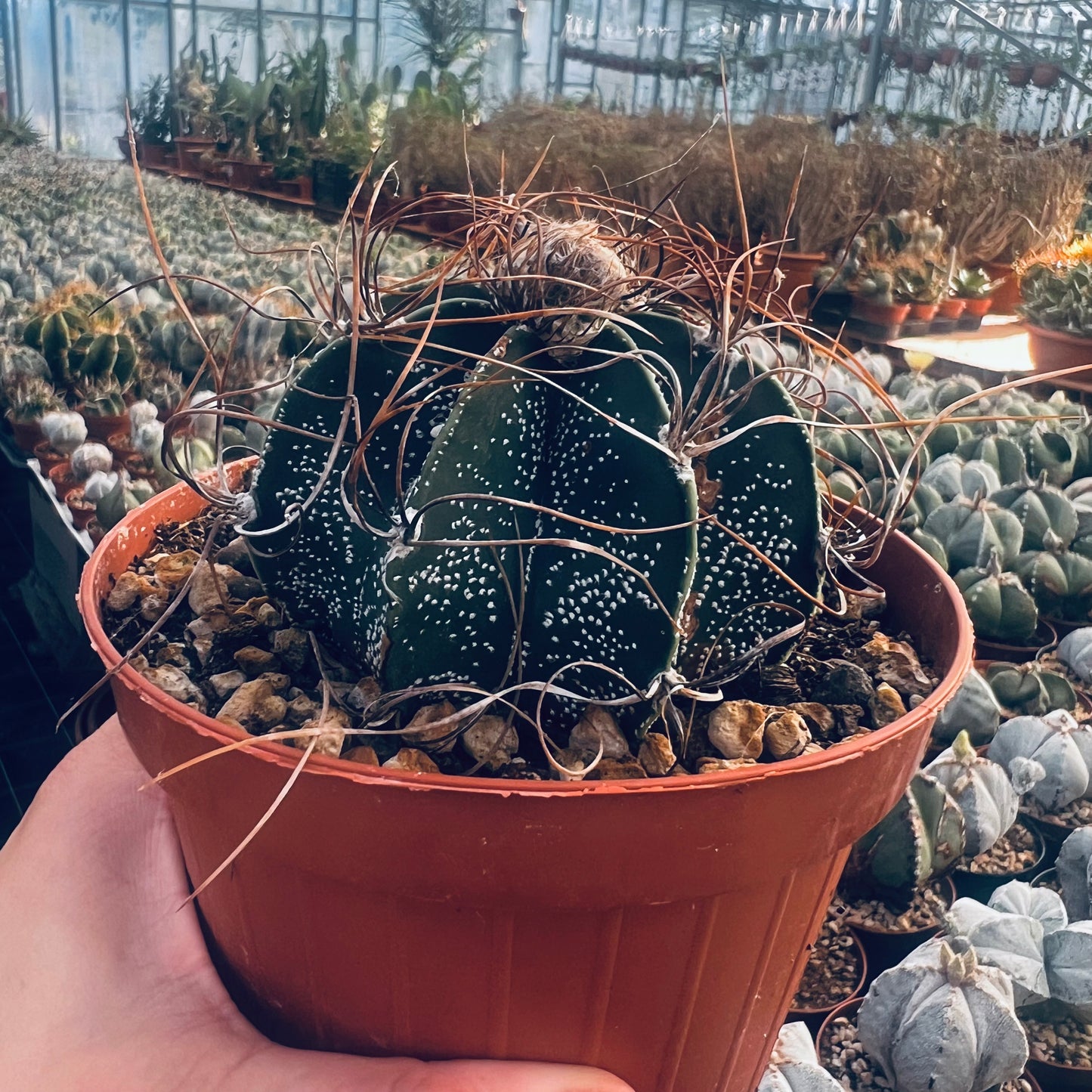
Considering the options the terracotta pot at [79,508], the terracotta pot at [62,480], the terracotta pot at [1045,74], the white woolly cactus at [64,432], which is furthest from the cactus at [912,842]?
the terracotta pot at [1045,74]

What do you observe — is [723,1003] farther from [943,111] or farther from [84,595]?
[943,111]

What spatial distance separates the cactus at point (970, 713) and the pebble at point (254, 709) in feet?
2.96

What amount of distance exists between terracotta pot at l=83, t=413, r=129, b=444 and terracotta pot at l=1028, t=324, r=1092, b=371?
8.04ft

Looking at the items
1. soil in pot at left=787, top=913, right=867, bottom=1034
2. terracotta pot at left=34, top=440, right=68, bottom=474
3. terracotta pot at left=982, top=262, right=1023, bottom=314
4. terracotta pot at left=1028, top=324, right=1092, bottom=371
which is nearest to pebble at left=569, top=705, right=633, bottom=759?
soil in pot at left=787, top=913, right=867, bottom=1034

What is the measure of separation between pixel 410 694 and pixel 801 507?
0.72 ft

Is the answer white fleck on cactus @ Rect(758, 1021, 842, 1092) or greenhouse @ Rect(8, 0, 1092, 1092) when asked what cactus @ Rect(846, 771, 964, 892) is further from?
white fleck on cactus @ Rect(758, 1021, 842, 1092)

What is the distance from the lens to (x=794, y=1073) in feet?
2.49

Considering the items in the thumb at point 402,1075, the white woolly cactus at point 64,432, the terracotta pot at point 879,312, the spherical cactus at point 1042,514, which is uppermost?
the thumb at point 402,1075

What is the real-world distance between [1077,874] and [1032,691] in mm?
297

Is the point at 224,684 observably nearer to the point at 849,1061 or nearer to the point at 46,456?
the point at 849,1061

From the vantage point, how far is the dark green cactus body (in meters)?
0.48

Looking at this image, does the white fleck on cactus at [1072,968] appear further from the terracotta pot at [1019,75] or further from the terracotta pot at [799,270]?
the terracotta pot at [1019,75]

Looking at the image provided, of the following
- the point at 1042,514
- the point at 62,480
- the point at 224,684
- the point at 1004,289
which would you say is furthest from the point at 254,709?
the point at 1004,289

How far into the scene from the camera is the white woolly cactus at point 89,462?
1.49 m
